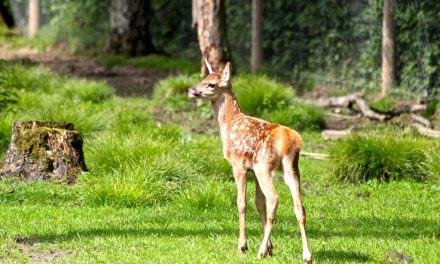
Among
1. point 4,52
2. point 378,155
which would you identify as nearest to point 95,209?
point 378,155

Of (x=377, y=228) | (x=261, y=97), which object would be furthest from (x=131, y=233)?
(x=261, y=97)

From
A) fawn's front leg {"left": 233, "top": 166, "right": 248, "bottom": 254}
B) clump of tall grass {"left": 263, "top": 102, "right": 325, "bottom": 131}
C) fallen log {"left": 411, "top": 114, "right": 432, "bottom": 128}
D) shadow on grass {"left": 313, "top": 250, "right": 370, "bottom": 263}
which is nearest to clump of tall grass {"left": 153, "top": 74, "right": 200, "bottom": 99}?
clump of tall grass {"left": 263, "top": 102, "right": 325, "bottom": 131}

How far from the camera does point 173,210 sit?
927 cm

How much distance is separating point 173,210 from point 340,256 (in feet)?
8.91

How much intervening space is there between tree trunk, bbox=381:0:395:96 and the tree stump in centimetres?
740

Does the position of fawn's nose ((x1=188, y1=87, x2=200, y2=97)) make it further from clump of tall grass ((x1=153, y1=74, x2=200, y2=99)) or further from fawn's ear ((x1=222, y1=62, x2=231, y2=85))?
clump of tall grass ((x1=153, y1=74, x2=200, y2=99))

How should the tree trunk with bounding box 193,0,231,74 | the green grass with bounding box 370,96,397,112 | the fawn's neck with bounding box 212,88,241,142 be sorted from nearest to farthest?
the fawn's neck with bounding box 212,88,241,142 → the green grass with bounding box 370,96,397,112 → the tree trunk with bounding box 193,0,231,74

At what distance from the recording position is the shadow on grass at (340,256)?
6.83 metres

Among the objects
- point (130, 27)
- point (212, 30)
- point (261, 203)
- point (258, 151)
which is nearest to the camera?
point (258, 151)

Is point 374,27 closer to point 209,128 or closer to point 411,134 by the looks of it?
point 209,128

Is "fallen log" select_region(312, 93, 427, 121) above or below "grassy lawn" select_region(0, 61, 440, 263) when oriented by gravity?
below

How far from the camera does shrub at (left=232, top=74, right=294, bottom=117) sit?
15.4 metres

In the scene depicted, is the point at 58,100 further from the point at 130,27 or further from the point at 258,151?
the point at 130,27

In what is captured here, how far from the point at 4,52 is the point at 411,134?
1836 centimetres
